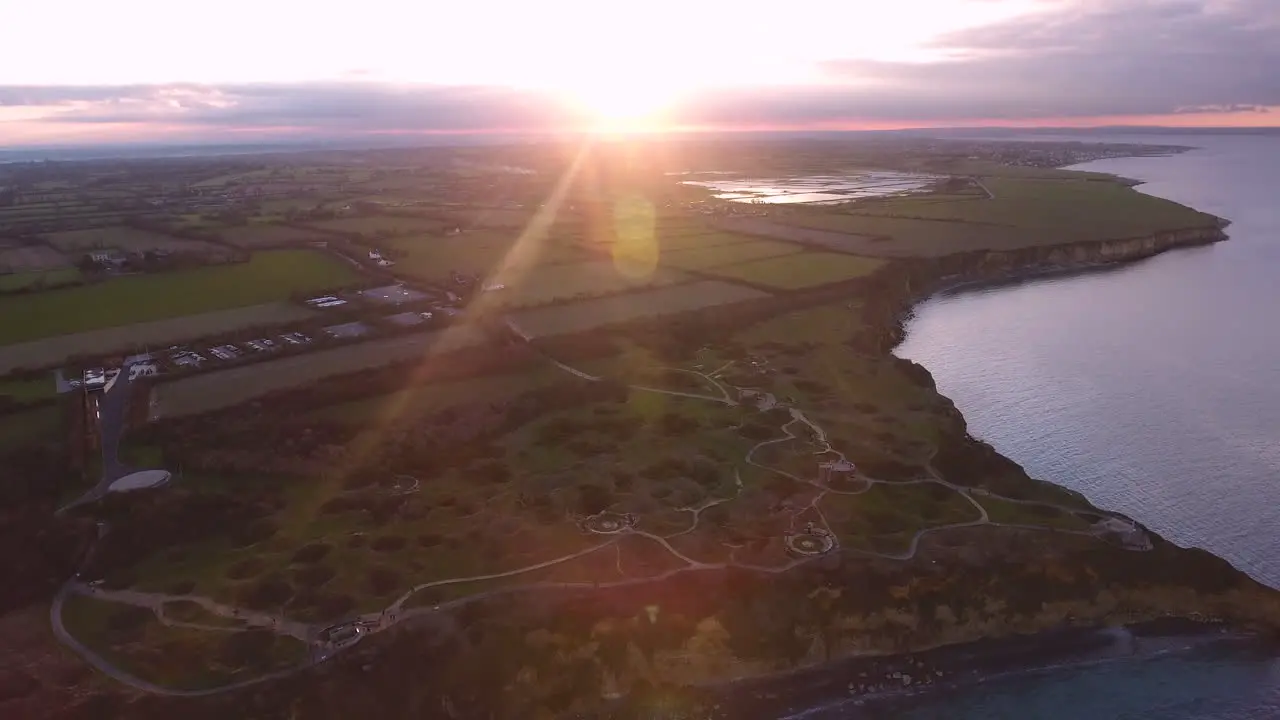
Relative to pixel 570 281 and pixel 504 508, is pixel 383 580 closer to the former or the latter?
pixel 504 508

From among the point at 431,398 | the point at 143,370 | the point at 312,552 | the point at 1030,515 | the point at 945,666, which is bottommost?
the point at 945,666

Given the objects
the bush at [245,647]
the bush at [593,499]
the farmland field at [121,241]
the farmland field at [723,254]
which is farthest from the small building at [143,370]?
the farmland field at [723,254]

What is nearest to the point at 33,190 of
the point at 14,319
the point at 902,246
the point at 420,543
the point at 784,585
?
the point at 14,319

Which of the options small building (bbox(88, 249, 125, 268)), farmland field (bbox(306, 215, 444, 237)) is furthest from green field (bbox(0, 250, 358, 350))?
farmland field (bbox(306, 215, 444, 237))

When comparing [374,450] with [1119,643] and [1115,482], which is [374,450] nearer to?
[1119,643]

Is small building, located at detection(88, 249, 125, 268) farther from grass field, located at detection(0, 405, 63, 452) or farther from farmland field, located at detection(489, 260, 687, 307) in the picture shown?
grass field, located at detection(0, 405, 63, 452)

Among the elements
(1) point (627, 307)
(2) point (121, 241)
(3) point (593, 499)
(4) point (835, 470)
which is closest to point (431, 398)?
(3) point (593, 499)

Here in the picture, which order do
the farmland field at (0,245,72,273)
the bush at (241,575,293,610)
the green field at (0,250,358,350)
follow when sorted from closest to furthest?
1. the bush at (241,575,293,610)
2. the green field at (0,250,358,350)
3. the farmland field at (0,245,72,273)
